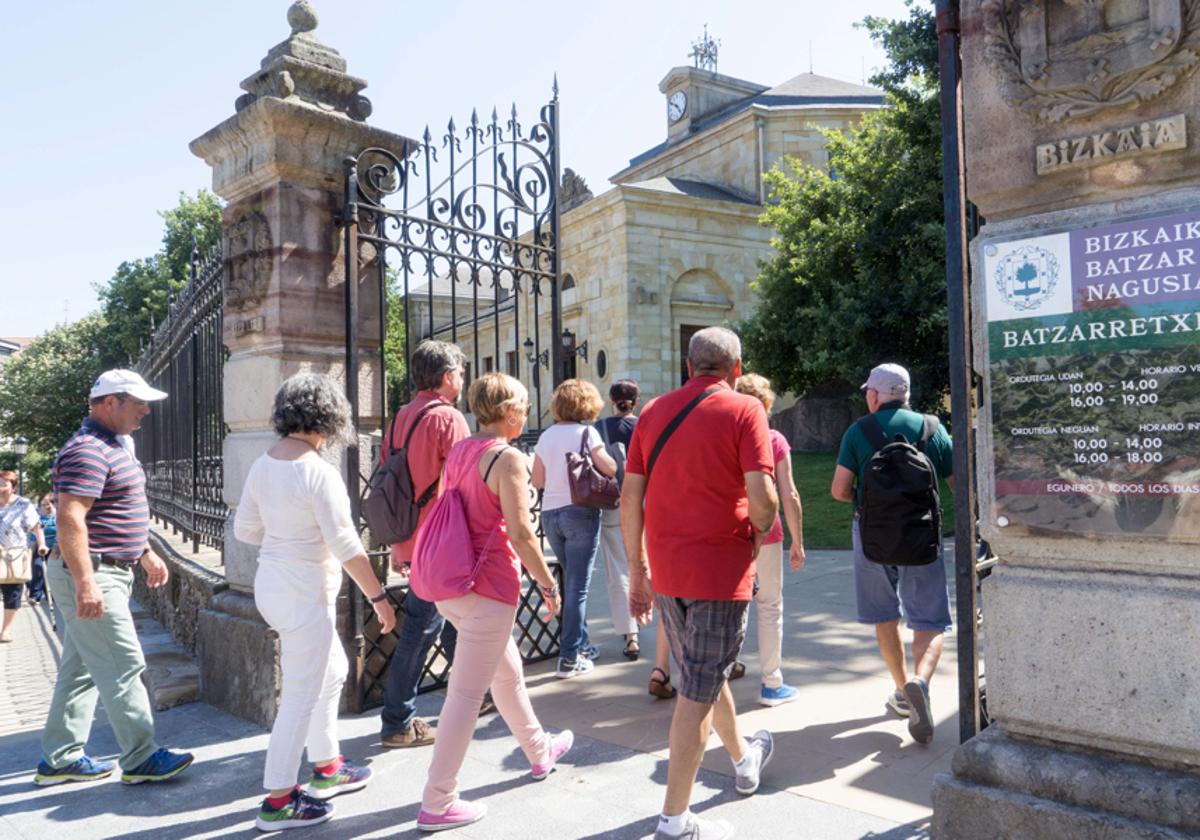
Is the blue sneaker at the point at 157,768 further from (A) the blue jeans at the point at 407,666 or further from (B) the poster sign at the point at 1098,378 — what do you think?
(B) the poster sign at the point at 1098,378

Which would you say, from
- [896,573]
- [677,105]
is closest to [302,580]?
[896,573]

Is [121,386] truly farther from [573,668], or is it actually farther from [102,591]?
[573,668]

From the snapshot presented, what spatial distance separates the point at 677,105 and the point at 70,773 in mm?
38043

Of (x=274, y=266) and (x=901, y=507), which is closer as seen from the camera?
(x=901, y=507)

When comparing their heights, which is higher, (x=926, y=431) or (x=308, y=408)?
(x=308, y=408)

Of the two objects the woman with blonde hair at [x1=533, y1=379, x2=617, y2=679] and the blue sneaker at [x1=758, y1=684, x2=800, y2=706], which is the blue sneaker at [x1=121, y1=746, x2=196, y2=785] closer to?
the woman with blonde hair at [x1=533, y1=379, x2=617, y2=679]

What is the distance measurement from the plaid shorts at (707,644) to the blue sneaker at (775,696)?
1820 millimetres

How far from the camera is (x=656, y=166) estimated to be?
37.8 meters

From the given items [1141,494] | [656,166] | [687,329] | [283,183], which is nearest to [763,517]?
[1141,494]

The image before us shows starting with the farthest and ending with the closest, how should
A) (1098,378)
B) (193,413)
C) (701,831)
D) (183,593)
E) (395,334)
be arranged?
1. (395,334)
2. (193,413)
3. (183,593)
4. (701,831)
5. (1098,378)

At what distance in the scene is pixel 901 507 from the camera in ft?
14.4

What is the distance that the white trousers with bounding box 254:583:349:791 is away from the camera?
3.57 metres

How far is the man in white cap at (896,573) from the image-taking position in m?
4.54

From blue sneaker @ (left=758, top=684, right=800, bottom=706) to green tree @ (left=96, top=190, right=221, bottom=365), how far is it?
33.5m
